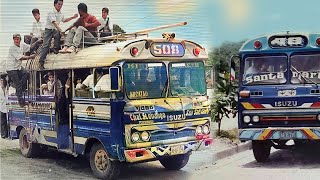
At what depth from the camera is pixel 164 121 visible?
3.20m

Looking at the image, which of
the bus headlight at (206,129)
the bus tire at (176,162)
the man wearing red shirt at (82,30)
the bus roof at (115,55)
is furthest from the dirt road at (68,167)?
the man wearing red shirt at (82,30)

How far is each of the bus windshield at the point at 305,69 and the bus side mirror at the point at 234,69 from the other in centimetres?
37

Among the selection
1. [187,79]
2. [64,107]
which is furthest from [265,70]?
[64,107]

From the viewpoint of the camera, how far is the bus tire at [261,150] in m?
3.36

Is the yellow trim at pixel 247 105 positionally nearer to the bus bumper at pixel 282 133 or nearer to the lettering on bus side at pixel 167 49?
the bus bumper at pixel 282 133

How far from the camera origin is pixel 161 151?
126 inches

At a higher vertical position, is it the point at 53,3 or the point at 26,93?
the point at 53,3

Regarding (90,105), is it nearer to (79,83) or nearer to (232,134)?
(79,83)

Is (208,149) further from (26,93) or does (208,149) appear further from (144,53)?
(26,93)

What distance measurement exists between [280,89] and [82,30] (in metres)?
1.39

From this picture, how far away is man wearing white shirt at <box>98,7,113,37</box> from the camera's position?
3.20 m

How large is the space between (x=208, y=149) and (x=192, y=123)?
254 mm

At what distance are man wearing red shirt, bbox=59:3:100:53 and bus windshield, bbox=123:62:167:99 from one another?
0.41m

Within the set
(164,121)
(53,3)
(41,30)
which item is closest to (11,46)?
(41,30)
